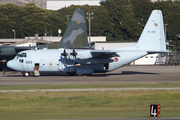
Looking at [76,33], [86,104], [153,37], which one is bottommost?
[86,104]

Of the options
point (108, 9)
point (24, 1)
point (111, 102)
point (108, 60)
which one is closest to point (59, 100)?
point (111, 102)

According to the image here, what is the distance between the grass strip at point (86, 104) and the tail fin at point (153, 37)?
647 inches

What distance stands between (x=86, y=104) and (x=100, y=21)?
96.6 m

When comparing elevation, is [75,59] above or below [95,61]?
above

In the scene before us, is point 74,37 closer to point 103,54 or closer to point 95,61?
point 95,61

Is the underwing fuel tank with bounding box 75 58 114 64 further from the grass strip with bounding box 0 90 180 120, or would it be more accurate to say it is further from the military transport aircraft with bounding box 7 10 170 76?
the grass strip with bounding box 0 90 180 120

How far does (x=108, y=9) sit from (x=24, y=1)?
49708 millimetres

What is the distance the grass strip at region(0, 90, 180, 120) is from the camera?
16.4 metres

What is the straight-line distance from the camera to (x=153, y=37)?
39.9m

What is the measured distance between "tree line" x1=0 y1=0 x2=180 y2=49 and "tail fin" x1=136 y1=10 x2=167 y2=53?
66.7 metres

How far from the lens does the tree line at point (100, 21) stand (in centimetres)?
11106

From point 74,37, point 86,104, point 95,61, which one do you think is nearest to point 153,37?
point 95,61

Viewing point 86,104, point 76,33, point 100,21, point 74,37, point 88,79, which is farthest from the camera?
point 100,21

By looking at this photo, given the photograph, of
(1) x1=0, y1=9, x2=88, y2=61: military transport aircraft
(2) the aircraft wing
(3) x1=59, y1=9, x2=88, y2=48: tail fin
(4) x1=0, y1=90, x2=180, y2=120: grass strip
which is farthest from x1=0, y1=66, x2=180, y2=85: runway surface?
(4) x1=0, y1=90, x2=180, y2=120: grass strip
